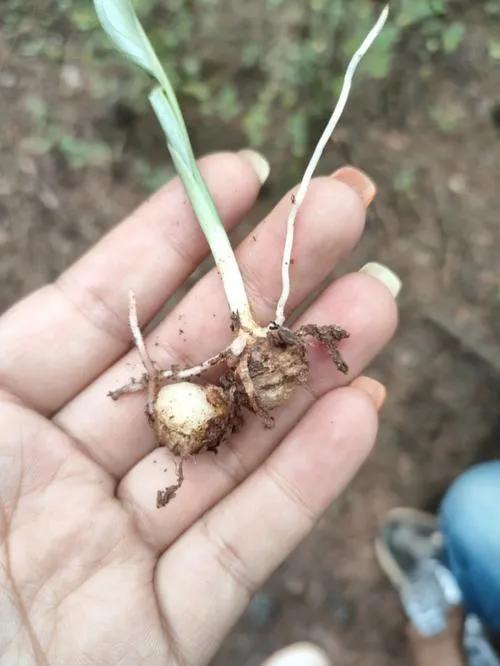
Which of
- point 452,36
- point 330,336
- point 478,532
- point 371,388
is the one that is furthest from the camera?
point 452,36

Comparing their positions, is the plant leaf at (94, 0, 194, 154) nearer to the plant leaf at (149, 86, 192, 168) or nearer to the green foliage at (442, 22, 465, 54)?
the plant leaf at (149, 86, 192, 168)

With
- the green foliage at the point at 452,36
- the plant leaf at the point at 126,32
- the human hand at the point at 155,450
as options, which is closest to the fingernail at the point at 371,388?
the human hand at the point at 155,450

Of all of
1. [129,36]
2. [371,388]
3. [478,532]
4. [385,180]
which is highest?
[129,36]

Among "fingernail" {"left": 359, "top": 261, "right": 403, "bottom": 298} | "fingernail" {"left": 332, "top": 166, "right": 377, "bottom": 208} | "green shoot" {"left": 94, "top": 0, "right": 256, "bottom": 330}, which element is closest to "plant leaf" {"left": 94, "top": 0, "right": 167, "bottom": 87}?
"green shoot" {"left": 94, "top": 0, "right": 256, "bottom": 330}

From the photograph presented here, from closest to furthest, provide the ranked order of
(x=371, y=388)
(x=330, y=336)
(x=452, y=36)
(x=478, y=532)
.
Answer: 1. (x=330, y=336)
2. (x=371, y=388)
3. (x=478, y=532)
4. (x=452, y=36)

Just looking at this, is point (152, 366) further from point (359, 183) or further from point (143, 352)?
point (359, 183)

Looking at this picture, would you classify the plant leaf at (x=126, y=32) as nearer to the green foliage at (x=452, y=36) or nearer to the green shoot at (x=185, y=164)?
the green shoot at (x=185, y=164)

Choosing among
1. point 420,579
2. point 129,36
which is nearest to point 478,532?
point 420,579
